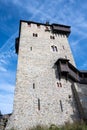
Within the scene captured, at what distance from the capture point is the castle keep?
49.1ft

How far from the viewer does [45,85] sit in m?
17.7

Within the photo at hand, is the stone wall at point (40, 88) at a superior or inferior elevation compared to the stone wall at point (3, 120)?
superior

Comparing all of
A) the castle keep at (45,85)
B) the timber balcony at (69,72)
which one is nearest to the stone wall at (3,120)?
the castle keep at (45,85)

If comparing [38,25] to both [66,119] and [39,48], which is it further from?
[66,119]

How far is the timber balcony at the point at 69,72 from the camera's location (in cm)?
1887

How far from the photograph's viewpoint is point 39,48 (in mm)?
21969

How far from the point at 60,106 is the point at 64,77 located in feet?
13.3

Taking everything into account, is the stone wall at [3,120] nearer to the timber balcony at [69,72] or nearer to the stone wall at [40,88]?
the stone wall at [40,88]

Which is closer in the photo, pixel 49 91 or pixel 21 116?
pixel 21 116

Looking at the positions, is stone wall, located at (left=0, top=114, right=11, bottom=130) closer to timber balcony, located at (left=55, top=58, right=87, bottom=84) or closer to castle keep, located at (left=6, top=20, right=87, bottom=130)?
castle keep, located at (left=6, top=20, right=87, bottom=130)

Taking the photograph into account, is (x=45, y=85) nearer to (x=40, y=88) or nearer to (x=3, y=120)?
(x=40, y=88)

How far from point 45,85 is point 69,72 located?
11.7 ft

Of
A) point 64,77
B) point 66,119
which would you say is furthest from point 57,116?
point 64,77

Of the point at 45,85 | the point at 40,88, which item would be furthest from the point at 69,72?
the point at 40,88
